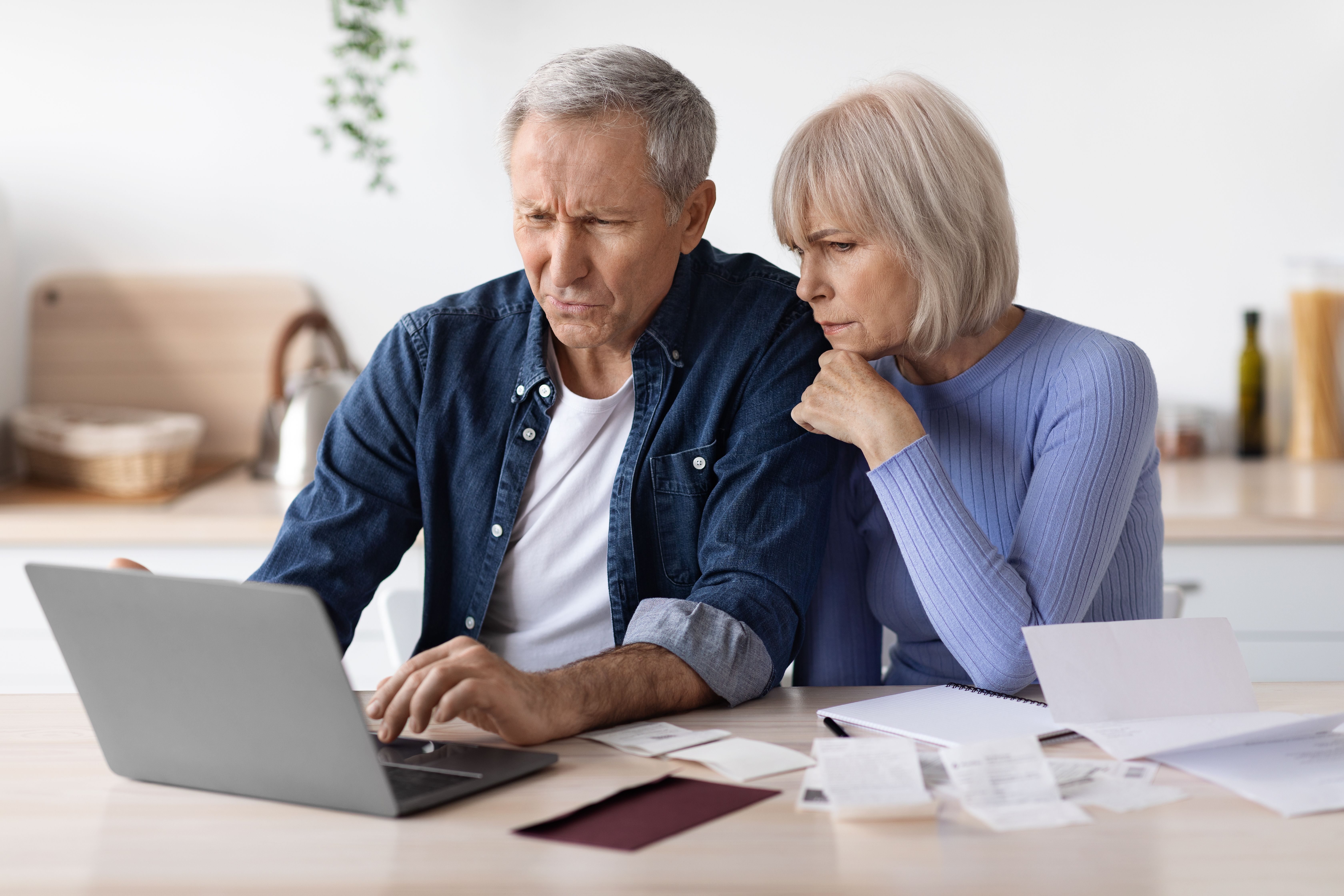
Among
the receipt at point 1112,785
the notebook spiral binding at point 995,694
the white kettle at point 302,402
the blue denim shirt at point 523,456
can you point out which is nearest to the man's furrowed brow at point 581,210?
the blue denim shirt at point 523,456

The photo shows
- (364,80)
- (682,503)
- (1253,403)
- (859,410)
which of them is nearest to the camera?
(859,410)

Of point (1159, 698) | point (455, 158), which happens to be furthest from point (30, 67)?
point (1159, 698)

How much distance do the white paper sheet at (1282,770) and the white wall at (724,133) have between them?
178 centimetres

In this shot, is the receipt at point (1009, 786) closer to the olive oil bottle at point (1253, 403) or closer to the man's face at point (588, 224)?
the man's face at point (588, 224)

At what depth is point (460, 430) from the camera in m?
1.43

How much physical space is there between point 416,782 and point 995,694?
1.84 feet

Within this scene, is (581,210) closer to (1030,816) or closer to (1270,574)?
(1030,816)

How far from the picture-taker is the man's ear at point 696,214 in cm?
141

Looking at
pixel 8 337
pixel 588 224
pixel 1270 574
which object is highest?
pixel 588 224

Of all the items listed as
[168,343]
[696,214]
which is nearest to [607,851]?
[696,214]

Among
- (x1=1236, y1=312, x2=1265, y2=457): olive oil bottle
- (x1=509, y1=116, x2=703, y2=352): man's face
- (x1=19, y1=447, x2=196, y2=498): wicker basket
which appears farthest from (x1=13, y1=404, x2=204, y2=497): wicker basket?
(x1=1236, y1=312, x2=1265, y2=457): olive oil bottle

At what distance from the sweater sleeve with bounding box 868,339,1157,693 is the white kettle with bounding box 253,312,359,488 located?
1.33 meters

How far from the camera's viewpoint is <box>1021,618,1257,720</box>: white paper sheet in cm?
103

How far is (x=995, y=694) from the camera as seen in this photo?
117cm
